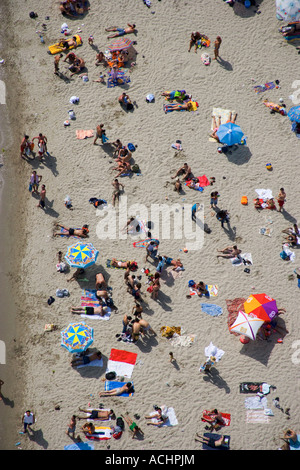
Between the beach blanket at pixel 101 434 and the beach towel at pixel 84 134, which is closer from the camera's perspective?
the beach blanket at pixel 101 434

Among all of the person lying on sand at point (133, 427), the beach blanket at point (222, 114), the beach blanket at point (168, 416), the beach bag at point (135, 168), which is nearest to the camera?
the person lying on sand at point (133, 427)

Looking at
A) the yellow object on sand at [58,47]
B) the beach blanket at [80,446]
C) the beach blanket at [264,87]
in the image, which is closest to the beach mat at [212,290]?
the beach blanket at [80,446]

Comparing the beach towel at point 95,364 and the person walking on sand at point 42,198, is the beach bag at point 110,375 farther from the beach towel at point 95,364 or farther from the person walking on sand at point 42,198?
the person walking on sand at point 42,198

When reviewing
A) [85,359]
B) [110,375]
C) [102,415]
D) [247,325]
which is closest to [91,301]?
[85,359]

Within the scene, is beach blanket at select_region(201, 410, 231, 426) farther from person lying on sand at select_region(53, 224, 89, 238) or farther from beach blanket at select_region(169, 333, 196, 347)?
person lying on sand at select_region(53, 224, 89, 238)

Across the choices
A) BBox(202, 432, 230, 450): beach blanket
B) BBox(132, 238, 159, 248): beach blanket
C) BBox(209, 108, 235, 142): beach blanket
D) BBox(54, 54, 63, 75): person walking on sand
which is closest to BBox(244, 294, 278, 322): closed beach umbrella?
BBox(202, 432, 230, 450): beach blanket
